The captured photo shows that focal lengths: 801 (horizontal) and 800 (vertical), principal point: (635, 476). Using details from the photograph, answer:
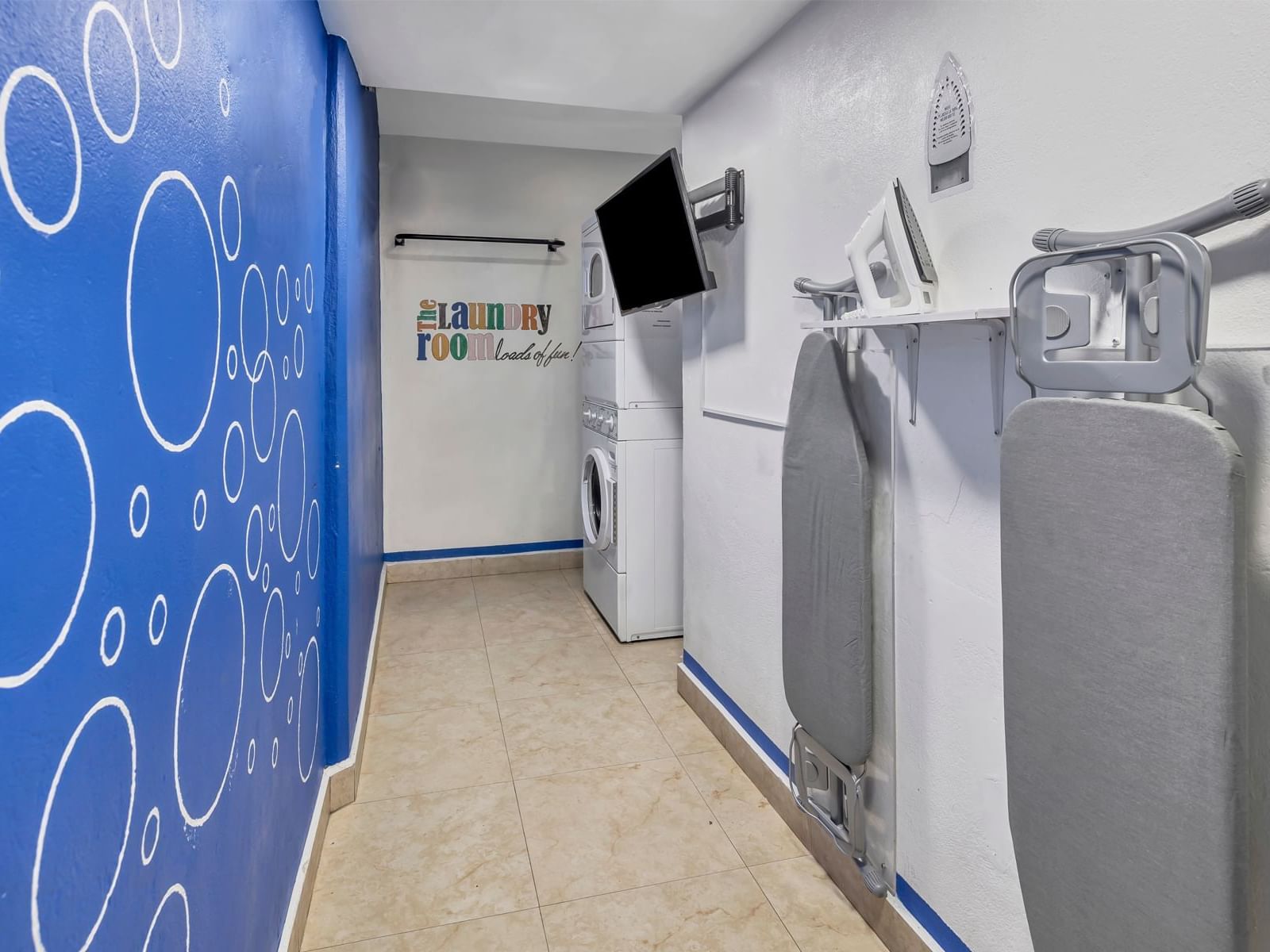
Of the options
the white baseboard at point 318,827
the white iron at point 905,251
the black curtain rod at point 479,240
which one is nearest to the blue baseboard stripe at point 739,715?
the white baseboard at point 318,827

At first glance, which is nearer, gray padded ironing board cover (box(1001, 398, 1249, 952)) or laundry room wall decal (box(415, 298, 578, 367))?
gray padded ironing board cover (box(1001, 398, 1249, 952))

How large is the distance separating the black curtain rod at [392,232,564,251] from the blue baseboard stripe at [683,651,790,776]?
2859mm

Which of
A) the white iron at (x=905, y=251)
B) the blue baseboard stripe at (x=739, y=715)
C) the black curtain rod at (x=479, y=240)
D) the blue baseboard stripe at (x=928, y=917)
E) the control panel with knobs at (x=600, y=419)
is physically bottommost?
the blue baseboard stripe at (x=928, y=917)

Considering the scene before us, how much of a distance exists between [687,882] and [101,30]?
2.17 meters

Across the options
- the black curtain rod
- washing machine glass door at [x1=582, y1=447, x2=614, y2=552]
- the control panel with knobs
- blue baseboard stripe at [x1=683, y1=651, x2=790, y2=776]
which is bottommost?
blue baseboard stripe at [x1=683, y1=651, x2=790, y2=776]

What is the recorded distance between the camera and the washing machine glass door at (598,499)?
3.95m

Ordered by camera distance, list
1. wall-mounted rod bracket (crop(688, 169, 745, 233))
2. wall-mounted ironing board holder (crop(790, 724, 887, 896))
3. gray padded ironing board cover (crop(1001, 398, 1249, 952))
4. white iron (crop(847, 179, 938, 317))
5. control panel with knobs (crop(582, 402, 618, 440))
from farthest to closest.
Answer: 1. control panel with knobs (crop(582, 402, 618, 440))
2. wall-mounted rod bracket (crop(688, 169, 745, 233))
3. wall-mounted ironing board holder (crop(790, 724, 887, 896))
4. white iron (crop(847, 179, 938, 317))
5. gray padded ironing board cover (crop(1001, 398, 1249, 952))

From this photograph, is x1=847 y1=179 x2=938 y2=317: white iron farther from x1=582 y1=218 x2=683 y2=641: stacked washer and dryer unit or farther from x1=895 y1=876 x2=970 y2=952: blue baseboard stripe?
x1=582 y1=218 x2=683 y2=641: stacked washer and dryer unit

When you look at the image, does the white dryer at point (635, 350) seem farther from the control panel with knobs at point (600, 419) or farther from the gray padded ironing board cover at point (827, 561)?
the gray padded ironing board cover at point (827, 561)

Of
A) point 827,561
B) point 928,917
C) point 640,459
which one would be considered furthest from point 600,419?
point 928,917

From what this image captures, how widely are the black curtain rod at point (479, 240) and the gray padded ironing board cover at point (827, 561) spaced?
325cm

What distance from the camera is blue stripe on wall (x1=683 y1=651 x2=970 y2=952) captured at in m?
1.74

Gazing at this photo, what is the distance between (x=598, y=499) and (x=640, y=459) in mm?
547

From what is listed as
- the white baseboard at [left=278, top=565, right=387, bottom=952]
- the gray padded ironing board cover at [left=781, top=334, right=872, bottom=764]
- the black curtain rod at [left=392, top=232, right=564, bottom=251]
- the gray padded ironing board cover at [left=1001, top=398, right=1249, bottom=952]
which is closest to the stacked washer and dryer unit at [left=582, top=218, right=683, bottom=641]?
the black curtain rod at [left=392, top=232, right=564, bottom=251]
